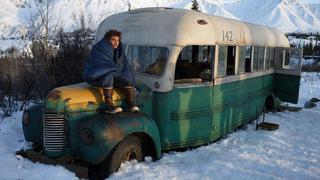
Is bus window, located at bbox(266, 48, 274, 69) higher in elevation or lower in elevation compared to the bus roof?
lower

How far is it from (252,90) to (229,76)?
1.82 meters

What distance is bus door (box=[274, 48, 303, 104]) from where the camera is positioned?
442 inches

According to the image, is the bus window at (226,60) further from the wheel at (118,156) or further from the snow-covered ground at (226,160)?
the wheel at (118,156)

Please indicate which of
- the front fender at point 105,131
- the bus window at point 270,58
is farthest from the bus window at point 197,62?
the bus window at point 270,58

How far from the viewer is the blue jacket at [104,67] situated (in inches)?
236

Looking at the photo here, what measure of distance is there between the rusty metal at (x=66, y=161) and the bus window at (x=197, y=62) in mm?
2386

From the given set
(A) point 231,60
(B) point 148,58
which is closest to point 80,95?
(B) point 148,58

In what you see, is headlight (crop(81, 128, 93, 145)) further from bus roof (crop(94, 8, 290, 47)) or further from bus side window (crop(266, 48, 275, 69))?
bus side window (crop(266, 48, 275, 69))

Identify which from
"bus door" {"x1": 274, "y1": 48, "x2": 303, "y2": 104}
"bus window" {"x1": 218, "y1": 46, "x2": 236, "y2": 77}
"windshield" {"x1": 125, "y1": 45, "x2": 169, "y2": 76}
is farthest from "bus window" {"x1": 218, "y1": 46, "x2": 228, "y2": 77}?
"bus door" {"x1": 274, "y1": 48, "x2": 303, "y2": 104}

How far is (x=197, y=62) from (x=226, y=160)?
179 cm

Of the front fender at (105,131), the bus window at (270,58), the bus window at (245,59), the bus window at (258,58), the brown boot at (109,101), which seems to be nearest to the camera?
the front fender at (105,131)

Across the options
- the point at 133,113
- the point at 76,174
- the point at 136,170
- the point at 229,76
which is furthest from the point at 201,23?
the point at 76,174

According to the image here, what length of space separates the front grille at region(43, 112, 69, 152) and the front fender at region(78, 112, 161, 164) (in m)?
0.26

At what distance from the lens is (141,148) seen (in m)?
6.40
